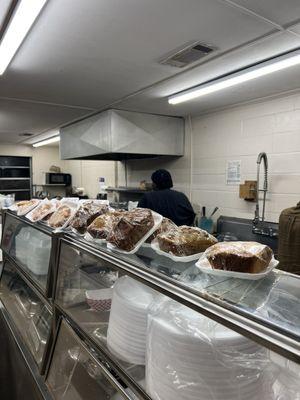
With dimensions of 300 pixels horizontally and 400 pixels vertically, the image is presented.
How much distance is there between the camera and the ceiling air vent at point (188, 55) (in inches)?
83.7

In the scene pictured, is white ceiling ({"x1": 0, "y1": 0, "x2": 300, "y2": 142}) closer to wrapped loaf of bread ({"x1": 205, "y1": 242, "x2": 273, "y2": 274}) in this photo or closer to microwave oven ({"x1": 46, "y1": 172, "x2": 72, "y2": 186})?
wrapped loaf of bread ({"x1": 205, "y1": 242, "x2": 273, "y2": 274})

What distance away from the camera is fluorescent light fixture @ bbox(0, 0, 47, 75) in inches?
63.0

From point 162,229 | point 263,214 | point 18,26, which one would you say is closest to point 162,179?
point 263,214

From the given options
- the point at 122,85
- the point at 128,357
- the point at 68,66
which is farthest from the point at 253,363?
the point at 122,85

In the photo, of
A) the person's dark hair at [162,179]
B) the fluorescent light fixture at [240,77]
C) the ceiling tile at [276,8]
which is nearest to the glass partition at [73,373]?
the ceiling tile at [276,8]

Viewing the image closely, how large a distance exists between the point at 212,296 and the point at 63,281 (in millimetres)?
1005

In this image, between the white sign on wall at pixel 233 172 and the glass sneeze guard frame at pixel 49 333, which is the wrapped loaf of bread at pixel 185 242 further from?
the white sign on wall at pixel 233 172

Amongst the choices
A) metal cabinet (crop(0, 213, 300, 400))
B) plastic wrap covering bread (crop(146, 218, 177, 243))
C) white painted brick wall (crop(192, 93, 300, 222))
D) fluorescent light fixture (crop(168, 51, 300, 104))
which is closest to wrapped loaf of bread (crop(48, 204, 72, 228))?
metal cabinet (crop(0, 213, 300, 400))

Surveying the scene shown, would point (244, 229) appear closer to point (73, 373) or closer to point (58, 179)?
point (73, 373)

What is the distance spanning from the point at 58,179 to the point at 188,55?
6.11 meters

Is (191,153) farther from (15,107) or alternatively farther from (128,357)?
(128,357)

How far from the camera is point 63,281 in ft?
5.20

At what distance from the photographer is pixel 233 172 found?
365 centimetres

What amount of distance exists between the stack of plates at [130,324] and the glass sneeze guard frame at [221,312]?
0.13 m
